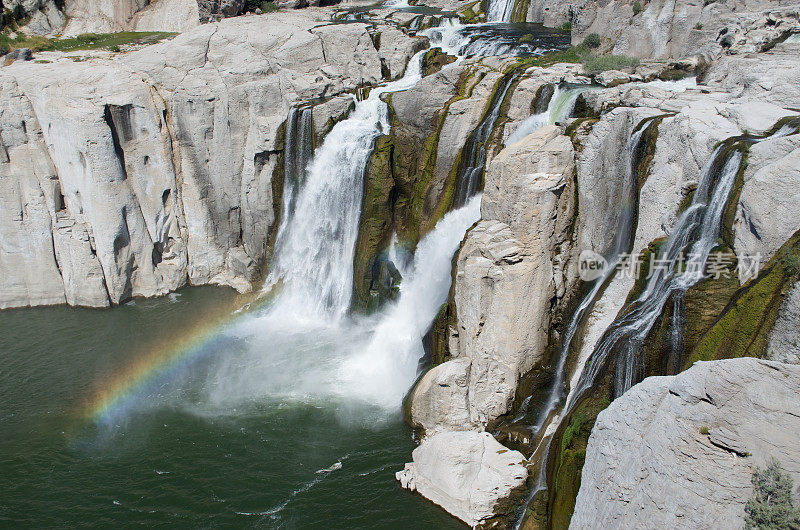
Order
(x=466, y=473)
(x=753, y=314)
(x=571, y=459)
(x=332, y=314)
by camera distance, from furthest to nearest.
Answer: (x=332, y=314) → (x=466, y=473) → (x=571, y=459) → (x=753, y=314)

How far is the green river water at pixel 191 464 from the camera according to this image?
49.2 feet

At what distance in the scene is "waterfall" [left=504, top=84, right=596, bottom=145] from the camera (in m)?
20.5

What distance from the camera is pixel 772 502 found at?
27.9ft

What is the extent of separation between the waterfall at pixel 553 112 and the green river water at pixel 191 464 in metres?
11.3

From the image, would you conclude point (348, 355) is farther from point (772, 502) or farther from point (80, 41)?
point (80, 41)

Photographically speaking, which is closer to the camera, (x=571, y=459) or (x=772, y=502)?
(x=772, y=502)

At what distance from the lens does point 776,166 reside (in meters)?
12.0

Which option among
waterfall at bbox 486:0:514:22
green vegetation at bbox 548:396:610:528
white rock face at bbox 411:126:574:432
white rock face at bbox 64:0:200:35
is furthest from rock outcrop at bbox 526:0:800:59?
white rock face at bbox 64:0:200:35

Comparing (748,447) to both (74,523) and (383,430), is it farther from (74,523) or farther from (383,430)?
(74,523)

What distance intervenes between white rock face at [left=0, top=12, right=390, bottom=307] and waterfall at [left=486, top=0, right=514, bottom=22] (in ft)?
34.6

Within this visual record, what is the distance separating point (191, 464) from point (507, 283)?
10738mm

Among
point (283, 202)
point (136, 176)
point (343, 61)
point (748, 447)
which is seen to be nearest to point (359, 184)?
point (283, 202)

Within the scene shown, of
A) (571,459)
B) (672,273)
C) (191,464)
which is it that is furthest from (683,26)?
(191,464)

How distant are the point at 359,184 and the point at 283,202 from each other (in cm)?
485
